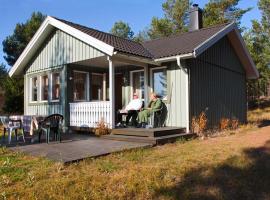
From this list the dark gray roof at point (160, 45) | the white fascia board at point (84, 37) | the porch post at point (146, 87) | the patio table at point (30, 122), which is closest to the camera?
the patio table at point (30, 122)

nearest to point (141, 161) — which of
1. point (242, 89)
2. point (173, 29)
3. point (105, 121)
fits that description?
point (105, 121)

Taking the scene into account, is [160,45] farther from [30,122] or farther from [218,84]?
[30,122]

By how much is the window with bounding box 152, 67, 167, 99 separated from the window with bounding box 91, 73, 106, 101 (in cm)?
299

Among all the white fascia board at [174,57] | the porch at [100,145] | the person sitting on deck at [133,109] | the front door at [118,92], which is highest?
the white fascia board at [174,57]

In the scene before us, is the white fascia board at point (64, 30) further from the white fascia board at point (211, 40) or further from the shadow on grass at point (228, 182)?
the shadow on grass at point (228, 182)

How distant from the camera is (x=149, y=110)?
1061cm

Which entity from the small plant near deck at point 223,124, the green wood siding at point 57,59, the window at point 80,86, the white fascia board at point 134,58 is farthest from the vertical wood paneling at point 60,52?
the small plant near deck at point 223,124

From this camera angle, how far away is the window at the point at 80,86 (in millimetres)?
12876

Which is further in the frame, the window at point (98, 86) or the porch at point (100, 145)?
the window at point (98, 86)

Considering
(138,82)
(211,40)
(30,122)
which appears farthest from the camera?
(138,82)

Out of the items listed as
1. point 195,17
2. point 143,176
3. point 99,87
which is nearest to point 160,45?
point 99,87

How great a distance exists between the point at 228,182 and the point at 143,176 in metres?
1.50

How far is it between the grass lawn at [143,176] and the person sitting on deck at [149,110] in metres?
3.34

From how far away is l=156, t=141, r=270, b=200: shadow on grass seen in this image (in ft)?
15.7
